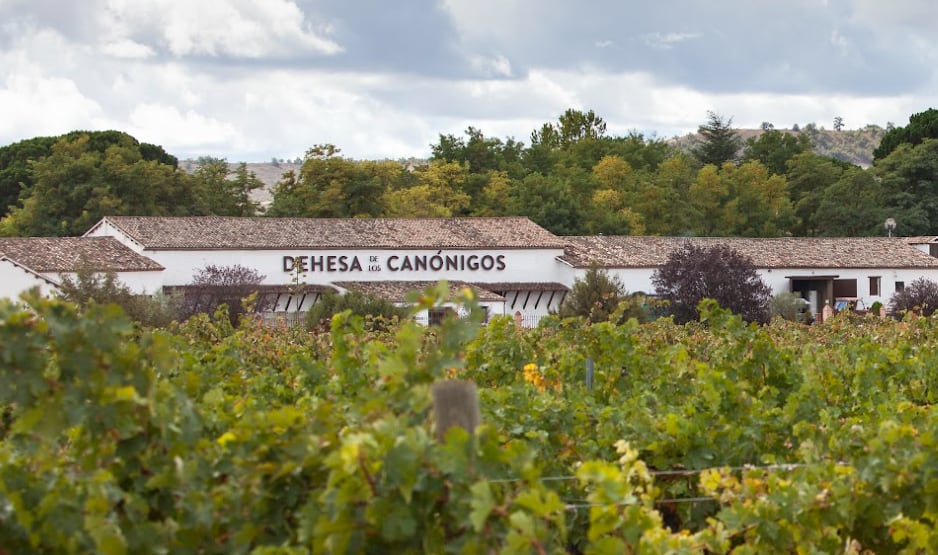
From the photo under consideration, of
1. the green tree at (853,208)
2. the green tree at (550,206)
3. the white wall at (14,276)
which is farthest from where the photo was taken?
the green tree at (853,208)

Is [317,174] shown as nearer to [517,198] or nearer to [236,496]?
[517,198]

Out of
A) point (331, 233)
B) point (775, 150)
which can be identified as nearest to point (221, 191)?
point (331, 233)

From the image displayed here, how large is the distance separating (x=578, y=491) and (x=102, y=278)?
35172 mm

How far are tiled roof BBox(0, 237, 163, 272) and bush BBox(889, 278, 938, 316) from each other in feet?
87.6

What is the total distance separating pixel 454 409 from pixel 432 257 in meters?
47.7

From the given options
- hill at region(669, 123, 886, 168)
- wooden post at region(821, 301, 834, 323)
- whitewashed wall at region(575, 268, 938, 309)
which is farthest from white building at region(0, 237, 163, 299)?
hill at region(669, 123, 886, 168)

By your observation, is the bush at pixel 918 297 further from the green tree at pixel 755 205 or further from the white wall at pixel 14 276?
the white wall at pixel 14 276

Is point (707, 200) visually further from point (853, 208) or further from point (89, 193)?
point (89, 193)

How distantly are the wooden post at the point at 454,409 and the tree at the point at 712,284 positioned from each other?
40.5m

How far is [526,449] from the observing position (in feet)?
13.1

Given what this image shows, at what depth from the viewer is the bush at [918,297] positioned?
48281 mm

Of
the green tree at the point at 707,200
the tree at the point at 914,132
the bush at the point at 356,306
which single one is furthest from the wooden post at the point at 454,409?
the tree at the point at 914,132

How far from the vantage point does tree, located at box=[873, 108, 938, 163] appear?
79812 mm

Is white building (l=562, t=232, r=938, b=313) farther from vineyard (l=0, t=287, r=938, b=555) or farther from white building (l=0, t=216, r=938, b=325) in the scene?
vineyard (l=0, t=287, r=938, b=555)
